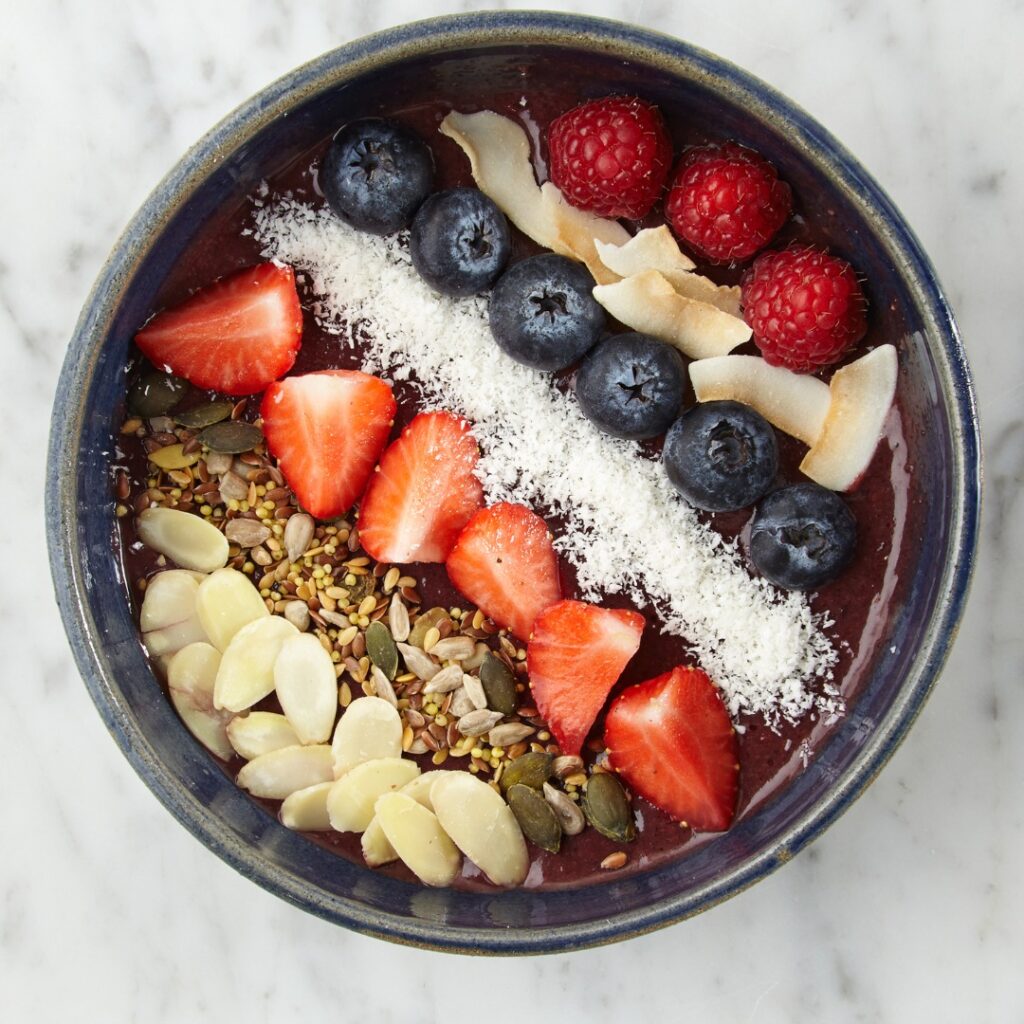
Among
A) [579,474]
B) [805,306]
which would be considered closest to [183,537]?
[579,474]

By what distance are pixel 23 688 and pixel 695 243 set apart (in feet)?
2.76

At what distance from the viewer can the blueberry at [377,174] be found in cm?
109

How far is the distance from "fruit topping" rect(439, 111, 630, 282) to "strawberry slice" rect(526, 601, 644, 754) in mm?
321

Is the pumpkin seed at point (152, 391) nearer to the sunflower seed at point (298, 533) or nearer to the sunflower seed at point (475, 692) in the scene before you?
the sunflower seed at point (298, 533)

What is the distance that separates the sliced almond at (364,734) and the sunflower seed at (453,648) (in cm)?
7

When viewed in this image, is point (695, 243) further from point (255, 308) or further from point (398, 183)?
point (255, 308)

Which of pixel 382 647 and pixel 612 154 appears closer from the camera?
pixel 612 154

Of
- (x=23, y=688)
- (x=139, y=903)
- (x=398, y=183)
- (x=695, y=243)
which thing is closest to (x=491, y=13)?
(x=398, y=183)

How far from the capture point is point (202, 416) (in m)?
1.17

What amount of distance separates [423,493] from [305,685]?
23 centimetres

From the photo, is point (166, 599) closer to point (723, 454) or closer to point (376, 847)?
point (376, 847)

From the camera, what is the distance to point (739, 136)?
108 centimetres

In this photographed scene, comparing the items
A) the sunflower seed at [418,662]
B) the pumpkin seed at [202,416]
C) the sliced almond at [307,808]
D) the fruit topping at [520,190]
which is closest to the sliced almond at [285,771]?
the sliced almond at [307,808]

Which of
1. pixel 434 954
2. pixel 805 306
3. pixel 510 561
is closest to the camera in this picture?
pixel 805 306
